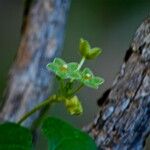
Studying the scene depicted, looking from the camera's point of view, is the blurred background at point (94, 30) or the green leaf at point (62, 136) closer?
the green leaf at point (62, 136)

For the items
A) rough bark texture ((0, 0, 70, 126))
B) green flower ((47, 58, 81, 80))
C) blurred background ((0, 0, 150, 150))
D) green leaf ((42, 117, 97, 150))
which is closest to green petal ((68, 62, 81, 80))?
green flower ((47, 58, 81, 80))

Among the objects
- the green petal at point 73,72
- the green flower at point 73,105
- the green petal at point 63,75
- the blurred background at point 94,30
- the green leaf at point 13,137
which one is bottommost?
the blurred background at point 94,30

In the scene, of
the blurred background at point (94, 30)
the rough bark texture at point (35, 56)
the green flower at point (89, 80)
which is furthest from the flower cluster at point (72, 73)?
the blurred background at point (94, 30)

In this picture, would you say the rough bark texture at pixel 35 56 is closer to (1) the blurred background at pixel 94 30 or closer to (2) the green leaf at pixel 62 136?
(2) the green leaf at pixel 62 136

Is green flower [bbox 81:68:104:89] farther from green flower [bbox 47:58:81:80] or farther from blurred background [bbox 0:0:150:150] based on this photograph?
blurred background [bbox 0:0:150:150]

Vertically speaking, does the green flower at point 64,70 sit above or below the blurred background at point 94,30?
above

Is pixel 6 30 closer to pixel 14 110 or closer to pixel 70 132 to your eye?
pixel 14 110

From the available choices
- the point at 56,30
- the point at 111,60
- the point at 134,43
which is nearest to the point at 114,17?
the point at 111,60
